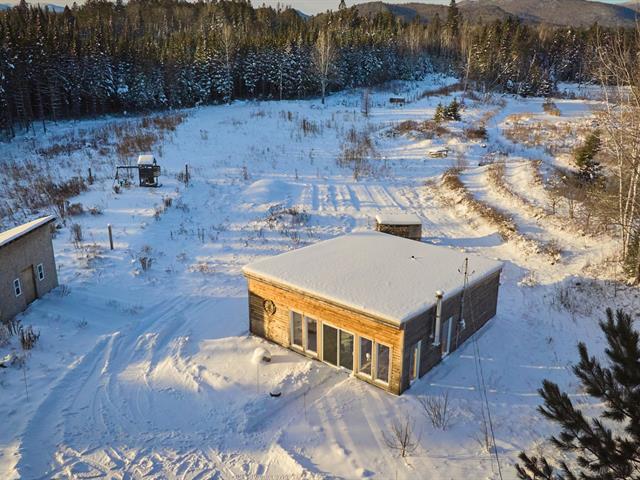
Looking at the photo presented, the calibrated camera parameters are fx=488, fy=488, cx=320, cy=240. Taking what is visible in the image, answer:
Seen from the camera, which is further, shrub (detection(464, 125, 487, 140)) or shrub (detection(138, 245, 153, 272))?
shrub (detection(464, 125, 487, 140))

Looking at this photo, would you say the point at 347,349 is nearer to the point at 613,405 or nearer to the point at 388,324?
the point at 388,324

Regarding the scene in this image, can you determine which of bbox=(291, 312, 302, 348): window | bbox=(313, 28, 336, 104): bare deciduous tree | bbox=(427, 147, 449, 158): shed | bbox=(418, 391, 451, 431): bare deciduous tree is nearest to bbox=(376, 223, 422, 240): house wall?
bbox=(291, 312, 302, 348): window

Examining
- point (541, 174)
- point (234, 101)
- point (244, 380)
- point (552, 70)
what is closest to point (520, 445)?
point (244, 380)

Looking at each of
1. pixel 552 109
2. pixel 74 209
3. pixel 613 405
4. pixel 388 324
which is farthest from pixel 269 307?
pixel 552 109

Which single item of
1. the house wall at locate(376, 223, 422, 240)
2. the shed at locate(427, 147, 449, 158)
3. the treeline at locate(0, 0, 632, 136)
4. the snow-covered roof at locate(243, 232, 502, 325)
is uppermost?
the treeline at locate(0, 0, 632, 136)

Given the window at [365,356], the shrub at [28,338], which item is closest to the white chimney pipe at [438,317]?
the window at [365,356]

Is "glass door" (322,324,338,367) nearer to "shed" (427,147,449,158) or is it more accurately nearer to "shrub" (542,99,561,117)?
"shed" (427,147,449,158)

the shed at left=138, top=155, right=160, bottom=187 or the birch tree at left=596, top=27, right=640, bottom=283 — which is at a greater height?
the birch tree at left=596, top=27, right=640, bottom=283
